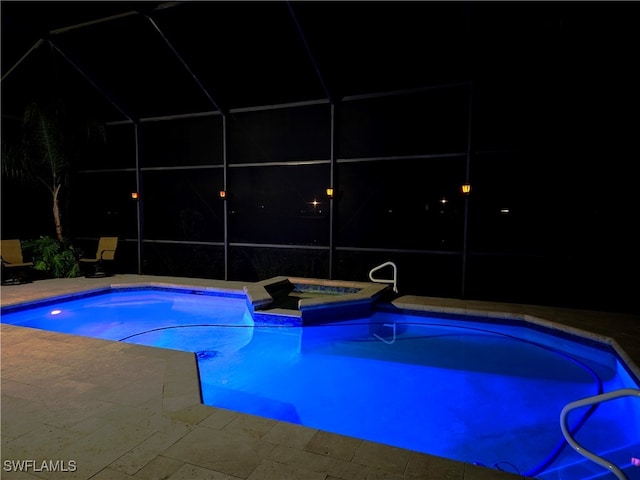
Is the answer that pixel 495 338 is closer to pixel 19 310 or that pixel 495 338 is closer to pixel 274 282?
pixel 274 282

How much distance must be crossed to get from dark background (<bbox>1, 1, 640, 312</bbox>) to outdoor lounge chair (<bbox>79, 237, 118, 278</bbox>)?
50 centimetres

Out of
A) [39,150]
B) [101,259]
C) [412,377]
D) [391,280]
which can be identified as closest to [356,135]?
[391,280]

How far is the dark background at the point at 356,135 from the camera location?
5.09m

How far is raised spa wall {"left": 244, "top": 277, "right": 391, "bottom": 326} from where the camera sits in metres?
4.97

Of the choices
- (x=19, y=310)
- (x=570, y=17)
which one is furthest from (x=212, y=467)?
(x=570, y=17)

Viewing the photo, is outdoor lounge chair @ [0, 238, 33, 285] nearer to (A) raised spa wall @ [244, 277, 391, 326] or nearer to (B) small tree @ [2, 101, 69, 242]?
(B) small tree @ [2, 101, 69, 242]

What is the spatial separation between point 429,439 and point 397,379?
970 mm

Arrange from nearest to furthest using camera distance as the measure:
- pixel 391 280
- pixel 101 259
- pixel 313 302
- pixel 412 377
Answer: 1. pixel 412 377
2. pixel 313 302
3. pixel 391 280
4. pixel 101 259

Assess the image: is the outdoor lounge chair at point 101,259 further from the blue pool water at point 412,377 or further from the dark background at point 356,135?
the blue pool water at point 412,377

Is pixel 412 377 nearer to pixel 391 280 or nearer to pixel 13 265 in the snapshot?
pixel 391 280

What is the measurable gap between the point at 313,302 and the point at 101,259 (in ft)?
16.9

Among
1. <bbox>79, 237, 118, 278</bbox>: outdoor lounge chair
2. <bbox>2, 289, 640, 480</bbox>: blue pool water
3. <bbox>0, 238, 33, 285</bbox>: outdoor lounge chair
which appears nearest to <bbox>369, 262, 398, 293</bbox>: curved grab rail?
<bbox>2, 289, 640, 480</bbox>: blue pool water

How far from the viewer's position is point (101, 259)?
7.43 m

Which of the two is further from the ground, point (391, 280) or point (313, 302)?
point (391, 280)
